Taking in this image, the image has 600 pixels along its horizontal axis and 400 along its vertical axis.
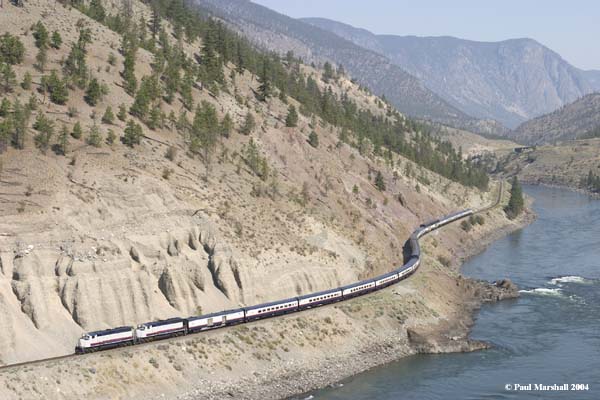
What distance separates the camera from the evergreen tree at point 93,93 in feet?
289

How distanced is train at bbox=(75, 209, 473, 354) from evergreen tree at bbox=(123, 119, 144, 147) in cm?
2626

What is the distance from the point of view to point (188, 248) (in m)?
75.8

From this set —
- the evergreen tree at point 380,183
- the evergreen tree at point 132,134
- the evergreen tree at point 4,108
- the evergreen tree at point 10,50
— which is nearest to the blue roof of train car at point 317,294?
the evergreen tree at point 132,134

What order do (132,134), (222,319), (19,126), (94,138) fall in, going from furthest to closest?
(132,134) → (94,138) → (19,126) → (222,319)

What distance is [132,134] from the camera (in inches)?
3268

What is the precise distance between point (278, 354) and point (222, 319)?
6.61 m

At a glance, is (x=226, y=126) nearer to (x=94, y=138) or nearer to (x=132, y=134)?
(x=132, y=134)

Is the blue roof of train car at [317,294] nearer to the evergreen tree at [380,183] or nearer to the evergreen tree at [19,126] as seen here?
the evergreen tree at [19,126]

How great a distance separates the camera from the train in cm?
6034

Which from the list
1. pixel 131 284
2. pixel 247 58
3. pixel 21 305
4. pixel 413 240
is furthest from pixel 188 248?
pixel 247 58

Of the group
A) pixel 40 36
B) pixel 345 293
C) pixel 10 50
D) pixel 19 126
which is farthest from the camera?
pixel 40 36

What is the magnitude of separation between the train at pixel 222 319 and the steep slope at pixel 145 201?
366 centimetres

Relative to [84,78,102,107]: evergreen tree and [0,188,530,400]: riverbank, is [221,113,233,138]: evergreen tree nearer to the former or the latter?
[84,78,102,107]: evergreen tree

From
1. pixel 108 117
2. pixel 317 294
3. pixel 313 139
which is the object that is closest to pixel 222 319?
pixel 317 294
